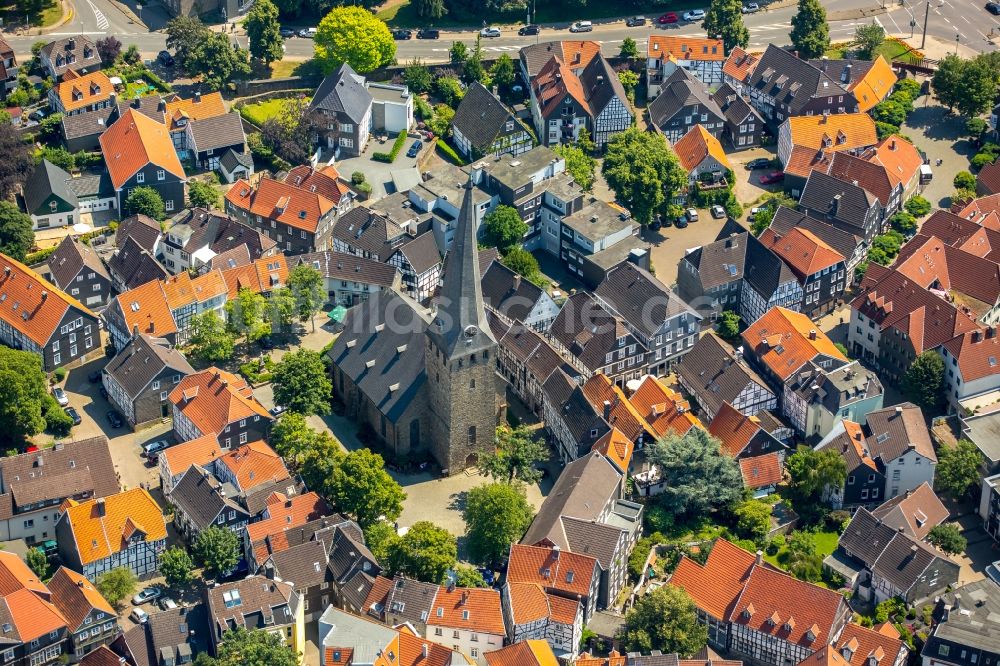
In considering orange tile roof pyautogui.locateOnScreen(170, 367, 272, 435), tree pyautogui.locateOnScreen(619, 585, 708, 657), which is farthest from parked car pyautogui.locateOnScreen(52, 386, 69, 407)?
tree pyautogui.locateOnScreen(619, 585, 708, 657)

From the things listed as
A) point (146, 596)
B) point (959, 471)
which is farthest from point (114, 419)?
point (959, 471)

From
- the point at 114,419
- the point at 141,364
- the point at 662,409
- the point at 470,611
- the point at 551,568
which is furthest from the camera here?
the point at 114,419

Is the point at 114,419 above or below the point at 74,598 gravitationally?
above

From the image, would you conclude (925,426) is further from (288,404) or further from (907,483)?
(288,404)

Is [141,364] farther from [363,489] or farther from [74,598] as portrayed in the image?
[74,598]

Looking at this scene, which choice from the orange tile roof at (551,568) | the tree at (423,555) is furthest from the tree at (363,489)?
the orange tile roof at (551,568)

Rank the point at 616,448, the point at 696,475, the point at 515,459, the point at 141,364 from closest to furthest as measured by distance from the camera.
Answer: the point at 696,475 → the point at 616,448 → the point at 515,459 → the point at 141,364

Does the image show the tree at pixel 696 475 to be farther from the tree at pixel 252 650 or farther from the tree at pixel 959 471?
the tree at pixel 252 650
